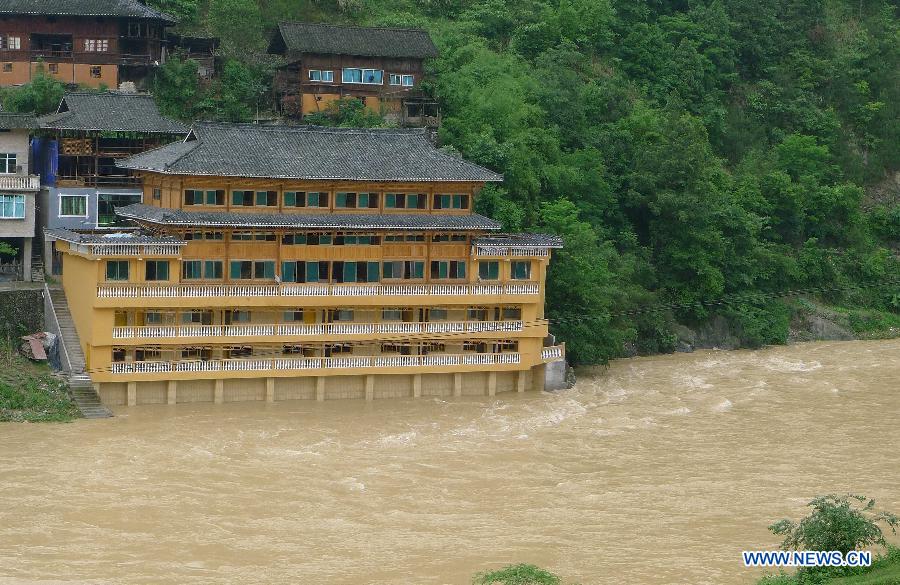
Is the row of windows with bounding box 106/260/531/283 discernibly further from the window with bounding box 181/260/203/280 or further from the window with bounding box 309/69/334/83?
the window with bounding box 309/69/334/83

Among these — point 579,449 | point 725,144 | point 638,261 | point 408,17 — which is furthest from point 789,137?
point 579,449

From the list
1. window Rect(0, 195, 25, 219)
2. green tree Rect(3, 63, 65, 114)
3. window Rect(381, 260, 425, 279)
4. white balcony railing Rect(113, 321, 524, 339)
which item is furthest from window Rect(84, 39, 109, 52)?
white balcony railing Rect(113, 321, 524, 339)

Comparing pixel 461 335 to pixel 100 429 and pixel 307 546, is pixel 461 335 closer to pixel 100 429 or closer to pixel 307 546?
pixel 100 429

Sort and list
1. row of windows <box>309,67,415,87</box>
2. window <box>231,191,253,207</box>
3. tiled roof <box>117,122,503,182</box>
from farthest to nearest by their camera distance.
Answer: row of windows <box>309,67,415,87</box> < window <box>231,191,253,207</box> < tiled roof <box>117,122,503,182</box>

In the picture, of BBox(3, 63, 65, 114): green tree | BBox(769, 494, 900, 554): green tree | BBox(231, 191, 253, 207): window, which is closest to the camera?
BBox(769, 494, 900, 554): green tree

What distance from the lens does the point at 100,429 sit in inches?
1518

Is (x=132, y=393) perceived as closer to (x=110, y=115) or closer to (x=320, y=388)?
(x=320, y=388)

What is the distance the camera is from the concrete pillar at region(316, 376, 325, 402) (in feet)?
143

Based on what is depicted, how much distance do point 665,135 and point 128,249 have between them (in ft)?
83.1

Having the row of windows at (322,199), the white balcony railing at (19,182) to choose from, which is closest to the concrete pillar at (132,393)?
the row of windows at (322,199)

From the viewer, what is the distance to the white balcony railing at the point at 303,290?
135 ft

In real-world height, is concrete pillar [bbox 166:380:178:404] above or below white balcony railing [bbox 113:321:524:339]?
below

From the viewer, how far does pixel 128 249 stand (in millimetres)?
41156

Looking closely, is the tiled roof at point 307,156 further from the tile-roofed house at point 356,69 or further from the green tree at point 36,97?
the tile-roofed house at point 356,69
